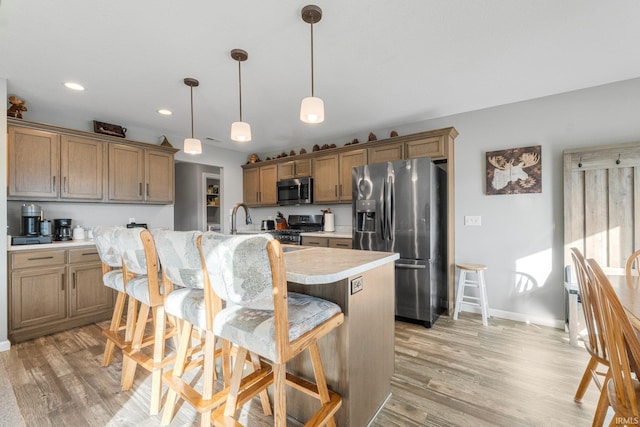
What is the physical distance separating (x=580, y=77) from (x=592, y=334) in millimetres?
2450

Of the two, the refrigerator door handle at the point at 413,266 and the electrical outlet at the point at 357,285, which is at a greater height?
the electrical outlet at the point at 357,285

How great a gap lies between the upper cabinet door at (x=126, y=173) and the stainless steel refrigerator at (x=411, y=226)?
301cm

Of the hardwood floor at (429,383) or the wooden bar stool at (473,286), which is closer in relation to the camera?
the hardwood floor at (429,383)

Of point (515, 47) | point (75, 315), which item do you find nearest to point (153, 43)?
point (515, 47)

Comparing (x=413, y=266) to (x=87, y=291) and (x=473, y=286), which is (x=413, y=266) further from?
(x=87, y=291)

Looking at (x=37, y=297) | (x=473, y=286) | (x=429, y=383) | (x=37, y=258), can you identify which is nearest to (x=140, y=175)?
(x=37, y=258)

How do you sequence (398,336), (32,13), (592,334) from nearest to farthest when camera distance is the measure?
(592,334) → (32,13) → (398,336)

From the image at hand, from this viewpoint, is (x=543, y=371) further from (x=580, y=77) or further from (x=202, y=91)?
(x=202, y=91)

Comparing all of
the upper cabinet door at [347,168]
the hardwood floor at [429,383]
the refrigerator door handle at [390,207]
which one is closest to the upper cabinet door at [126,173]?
the hardwood floor at [429,383]

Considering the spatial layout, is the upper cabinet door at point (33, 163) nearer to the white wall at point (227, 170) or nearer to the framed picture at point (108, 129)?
the framed picture at point (108, 129)

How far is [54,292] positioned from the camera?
9.65 feet

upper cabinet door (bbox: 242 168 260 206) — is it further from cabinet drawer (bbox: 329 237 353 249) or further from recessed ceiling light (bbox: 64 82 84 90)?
recessed ceiling light (bbox: 64 82 84 90)

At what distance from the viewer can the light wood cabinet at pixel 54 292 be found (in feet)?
8.93

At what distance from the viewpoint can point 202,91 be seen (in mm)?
2920
